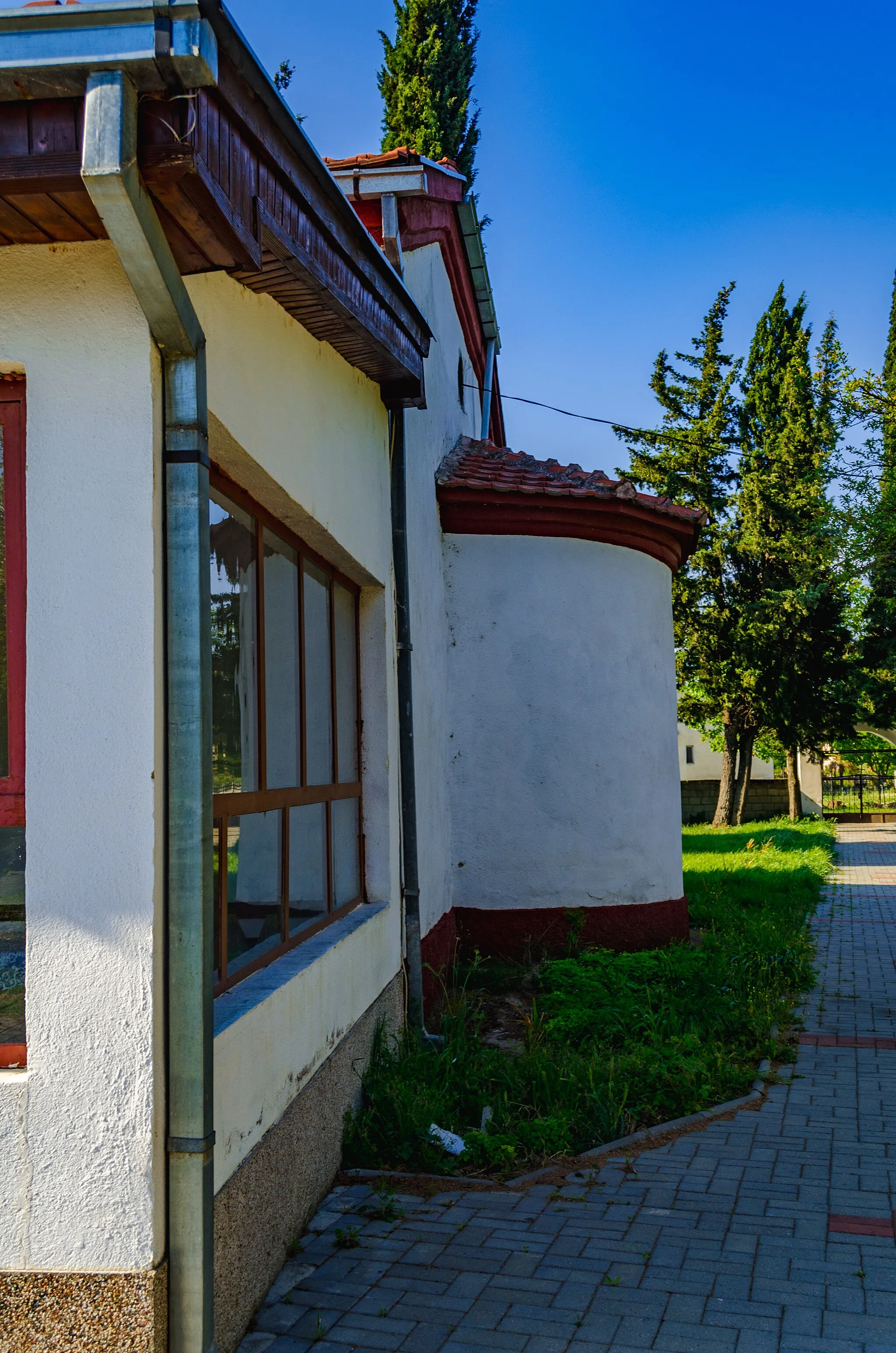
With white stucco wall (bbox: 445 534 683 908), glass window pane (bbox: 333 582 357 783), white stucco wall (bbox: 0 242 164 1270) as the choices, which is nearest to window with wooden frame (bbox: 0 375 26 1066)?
white stucco wall (bbox: 0 242 164 1270)

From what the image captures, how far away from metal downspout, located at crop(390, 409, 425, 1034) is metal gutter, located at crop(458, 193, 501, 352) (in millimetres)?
3042

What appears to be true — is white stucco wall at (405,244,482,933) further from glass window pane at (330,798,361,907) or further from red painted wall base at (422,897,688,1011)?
glass window pane at (330,798,361,907)

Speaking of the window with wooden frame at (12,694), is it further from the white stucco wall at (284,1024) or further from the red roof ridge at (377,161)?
the red roof ridge at (377,161)

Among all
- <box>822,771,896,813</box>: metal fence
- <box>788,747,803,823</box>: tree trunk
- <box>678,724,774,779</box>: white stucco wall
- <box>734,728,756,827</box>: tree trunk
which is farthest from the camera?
<box>678,724,774,779</box>: white stucco wall

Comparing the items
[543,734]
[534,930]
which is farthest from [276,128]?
[534,930]

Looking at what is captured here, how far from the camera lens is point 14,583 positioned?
121 inches

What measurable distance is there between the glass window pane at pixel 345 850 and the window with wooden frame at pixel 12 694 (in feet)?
8.37

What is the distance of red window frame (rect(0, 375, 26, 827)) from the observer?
304cm

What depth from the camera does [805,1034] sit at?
7492mm

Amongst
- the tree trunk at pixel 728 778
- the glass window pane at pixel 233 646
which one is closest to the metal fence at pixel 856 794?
the tree trunk at pixel 728 778

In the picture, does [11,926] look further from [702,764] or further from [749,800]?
[702,764]

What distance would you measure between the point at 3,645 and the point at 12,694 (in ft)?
0.49

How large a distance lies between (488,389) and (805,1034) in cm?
750

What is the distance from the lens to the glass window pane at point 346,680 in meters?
5.76
